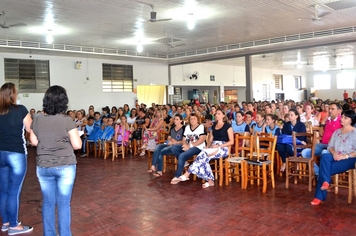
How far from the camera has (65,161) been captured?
99.3 inches

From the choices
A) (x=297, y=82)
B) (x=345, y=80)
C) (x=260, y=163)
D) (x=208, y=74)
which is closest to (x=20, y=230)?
(x=260, y=163)

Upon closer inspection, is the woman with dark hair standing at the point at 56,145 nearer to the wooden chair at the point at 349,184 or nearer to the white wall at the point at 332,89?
the wooden chair at the point at 349,184

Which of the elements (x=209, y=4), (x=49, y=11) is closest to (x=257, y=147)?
(x=209, y=4)

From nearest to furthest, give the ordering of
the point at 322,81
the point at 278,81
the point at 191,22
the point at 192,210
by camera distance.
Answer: the point at 192,210 < the point at 191,22 < the point at 278,81 < the point at 322,81

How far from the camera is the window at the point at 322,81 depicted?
26.3 m

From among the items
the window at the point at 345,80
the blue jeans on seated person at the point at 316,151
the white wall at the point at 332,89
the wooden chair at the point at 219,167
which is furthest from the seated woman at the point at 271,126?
the window at the point at 345,80

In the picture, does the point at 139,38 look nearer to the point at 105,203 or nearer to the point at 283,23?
the point at 283,23

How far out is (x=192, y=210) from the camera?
13.0 feet

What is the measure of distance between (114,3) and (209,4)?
199 centimetres

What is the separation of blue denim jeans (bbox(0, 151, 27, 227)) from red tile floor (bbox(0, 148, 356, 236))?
1.34 feet

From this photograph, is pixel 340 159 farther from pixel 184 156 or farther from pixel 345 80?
pixel 345 80

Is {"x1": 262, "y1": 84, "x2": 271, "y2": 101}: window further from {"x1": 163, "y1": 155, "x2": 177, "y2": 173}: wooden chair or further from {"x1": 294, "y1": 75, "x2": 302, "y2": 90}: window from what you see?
{"x1": 163, "y1": 155, "x2": 177, "y2": 173}: wooden chair

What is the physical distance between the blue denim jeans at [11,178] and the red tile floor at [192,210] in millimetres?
408

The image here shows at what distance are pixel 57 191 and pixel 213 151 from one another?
2904 millimetres
